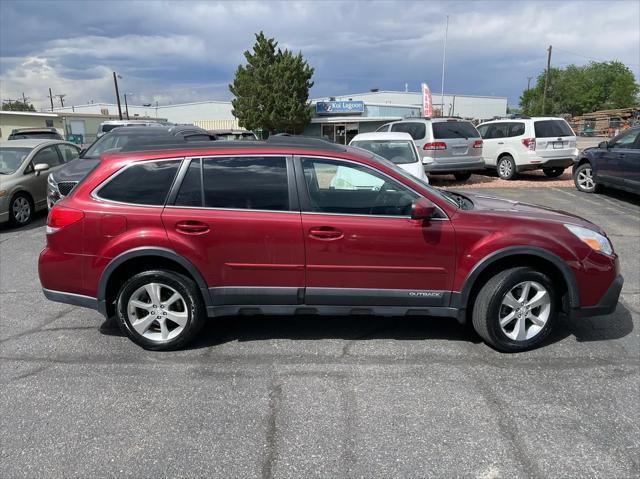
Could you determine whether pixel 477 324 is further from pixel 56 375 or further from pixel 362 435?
pixel 56 375

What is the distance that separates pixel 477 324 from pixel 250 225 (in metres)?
1.93

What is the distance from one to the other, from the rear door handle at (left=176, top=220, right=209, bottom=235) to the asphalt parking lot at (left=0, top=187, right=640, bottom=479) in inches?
39.3

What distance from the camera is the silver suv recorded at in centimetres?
1252

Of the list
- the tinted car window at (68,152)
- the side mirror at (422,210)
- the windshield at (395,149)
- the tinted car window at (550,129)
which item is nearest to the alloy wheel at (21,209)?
the tinted car window at (68,152)

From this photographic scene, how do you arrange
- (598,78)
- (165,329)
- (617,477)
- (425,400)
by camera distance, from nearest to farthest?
(617,477)
(425,400)
(165,329)
(598,78)

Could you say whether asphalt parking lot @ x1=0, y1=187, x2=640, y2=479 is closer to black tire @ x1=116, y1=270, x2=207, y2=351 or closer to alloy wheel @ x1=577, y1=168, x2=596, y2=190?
black tire @ x1=116, y1=270, x2=207, y2=351

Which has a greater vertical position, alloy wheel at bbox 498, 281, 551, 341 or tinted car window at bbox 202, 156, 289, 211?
tinted car window at bbox 202, 156, 289, 211

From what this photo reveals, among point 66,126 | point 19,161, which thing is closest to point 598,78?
point 66,126

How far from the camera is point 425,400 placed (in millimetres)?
3139

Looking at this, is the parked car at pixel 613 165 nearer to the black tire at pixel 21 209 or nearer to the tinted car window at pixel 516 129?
the tinted car window at pixel 516 129

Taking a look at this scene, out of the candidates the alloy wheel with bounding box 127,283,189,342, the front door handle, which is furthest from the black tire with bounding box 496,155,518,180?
the alloy wheel with bounding box 127,283,189,342

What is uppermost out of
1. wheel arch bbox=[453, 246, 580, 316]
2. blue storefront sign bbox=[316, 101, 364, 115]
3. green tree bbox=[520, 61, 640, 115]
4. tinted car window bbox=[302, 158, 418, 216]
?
green tree bbox=[520, 61, 640, 115]

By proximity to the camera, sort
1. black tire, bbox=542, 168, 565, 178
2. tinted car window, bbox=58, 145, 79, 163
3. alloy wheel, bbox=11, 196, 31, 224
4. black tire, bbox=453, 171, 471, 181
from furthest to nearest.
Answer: black tire, bbox=542, 168, 565, 178 < black tire, bbox=453, 171, 471, 181 < tinted car window, bbox=58, 145, 79, 163 < alloy wheel, bbox=11, 196, 31, 224

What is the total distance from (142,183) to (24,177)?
684cm
